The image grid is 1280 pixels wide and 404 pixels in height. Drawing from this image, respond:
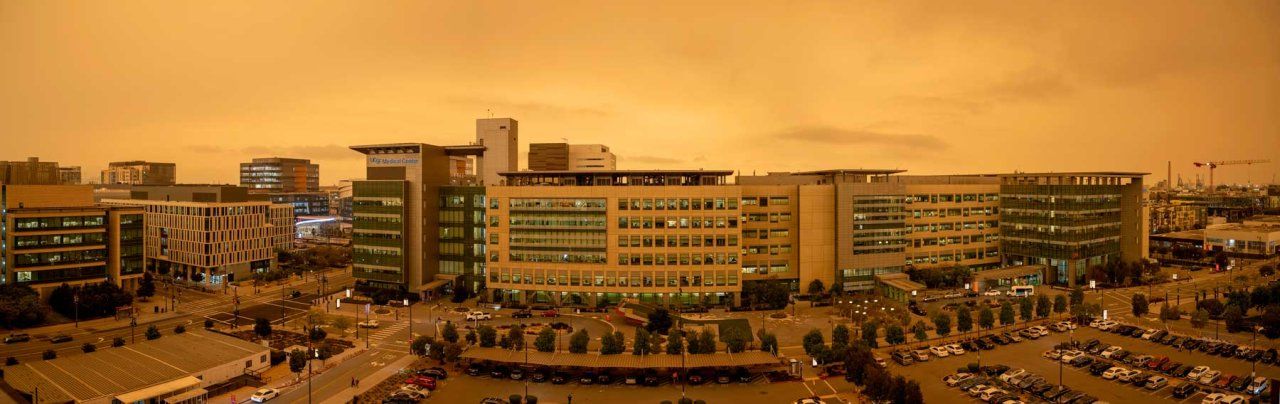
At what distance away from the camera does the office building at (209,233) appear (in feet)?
380

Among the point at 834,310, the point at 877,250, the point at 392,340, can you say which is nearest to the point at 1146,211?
the point at 877,250

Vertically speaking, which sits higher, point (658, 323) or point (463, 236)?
point (463, 236)

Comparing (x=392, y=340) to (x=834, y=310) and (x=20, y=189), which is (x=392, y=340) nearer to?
(x=834, y=310)

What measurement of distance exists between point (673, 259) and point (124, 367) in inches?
2442

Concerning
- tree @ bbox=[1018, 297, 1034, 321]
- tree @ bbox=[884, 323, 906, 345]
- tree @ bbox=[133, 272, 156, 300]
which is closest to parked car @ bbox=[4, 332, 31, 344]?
tree @ bbox=[133, 272, 156, 300]

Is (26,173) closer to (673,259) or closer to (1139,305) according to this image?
(673,259)

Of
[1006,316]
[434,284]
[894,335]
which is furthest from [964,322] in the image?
[434,284]

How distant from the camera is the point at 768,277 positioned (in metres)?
97.4

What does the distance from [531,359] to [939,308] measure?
6017cm

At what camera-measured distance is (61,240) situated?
92188 mm

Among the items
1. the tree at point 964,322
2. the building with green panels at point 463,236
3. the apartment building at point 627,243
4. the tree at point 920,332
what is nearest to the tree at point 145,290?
the building with green panels at point 463,236

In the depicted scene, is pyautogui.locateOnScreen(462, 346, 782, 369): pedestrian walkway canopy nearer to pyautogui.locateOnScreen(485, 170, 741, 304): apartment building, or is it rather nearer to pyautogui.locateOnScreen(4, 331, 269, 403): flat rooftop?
pyautogui.locateOnScreen(4, 331, 269, 403): flat rooftop

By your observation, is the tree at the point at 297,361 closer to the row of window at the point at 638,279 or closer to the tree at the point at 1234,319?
the row of window at the point at 638,279

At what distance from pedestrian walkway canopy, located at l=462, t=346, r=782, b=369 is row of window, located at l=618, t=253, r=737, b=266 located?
29.7 m
